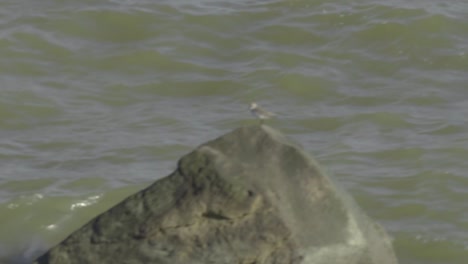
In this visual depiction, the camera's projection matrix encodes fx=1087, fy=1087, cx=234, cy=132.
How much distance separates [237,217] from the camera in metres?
4.56

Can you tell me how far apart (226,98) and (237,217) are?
14.4 feet

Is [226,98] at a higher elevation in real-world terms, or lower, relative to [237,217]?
lower

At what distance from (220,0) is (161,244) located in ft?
21.9

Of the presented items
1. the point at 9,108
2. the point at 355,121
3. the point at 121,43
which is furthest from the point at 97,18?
the point at 355,121

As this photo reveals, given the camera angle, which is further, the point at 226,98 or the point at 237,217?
the point at 226,98

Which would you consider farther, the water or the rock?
the water

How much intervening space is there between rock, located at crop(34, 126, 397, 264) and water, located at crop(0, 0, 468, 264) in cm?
171

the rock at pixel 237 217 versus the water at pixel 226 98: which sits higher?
the rock at pixel 237 217

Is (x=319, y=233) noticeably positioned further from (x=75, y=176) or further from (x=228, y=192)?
(x=75, y=176)

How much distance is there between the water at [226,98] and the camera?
702cm

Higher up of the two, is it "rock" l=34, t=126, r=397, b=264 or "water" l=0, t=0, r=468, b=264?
"rock" l=34, t=126, r=397, b=264

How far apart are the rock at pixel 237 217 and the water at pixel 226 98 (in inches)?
67.3

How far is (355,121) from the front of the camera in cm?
832

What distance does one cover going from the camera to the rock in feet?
14.9
